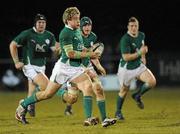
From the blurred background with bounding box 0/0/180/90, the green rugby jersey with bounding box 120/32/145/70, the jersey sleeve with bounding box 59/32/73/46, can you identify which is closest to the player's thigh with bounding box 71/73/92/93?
the jersey sleeve with bounding box 59/32/73/46

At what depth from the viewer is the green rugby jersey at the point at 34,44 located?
14.9 metres

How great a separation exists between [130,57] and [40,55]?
2262mm

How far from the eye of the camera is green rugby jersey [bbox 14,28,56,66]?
1490cm

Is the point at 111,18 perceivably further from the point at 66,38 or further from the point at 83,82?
the point at 66,38

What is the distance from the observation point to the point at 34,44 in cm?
1502

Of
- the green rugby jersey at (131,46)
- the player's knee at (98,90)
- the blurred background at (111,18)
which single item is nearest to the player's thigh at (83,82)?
the player's knee at (98,90)

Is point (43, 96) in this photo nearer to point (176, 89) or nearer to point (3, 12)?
point (176, 89)

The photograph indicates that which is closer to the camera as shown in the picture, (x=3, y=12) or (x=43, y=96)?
(x=43, y=96)

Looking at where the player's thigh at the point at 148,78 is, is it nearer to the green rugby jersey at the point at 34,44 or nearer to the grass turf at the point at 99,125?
the grass turf at the point at 99,125

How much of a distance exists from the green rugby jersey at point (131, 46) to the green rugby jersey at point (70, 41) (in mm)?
2416

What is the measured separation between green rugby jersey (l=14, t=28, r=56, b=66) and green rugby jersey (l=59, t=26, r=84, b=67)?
9.48ft

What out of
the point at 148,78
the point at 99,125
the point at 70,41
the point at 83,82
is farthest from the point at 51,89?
the point at 148,78

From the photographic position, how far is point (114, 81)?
27781 millimetres

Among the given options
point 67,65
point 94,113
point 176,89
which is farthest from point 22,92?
point 67,65
